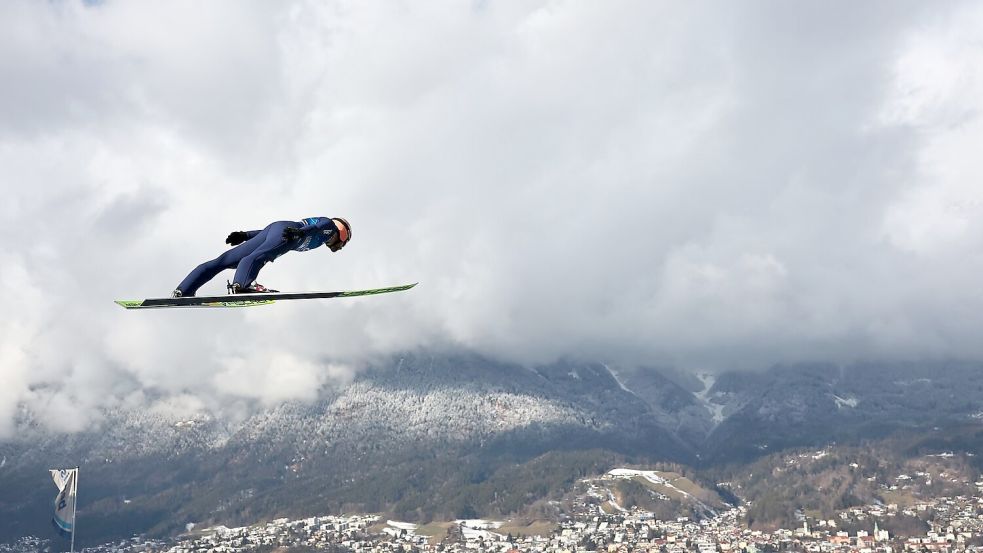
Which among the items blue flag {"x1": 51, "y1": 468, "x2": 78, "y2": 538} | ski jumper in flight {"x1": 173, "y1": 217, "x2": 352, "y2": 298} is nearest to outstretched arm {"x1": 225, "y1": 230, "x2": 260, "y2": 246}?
ski jumper in flight {"x1": 173, "y1": 217, "x2": 352, "y2": 298}

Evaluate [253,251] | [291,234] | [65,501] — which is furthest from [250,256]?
[65,501]

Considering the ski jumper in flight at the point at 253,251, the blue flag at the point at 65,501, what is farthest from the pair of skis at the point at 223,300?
the blue flag at the point at 65,501

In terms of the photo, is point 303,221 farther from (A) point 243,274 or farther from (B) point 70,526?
(B) point 70,526

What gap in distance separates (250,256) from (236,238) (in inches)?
74.0

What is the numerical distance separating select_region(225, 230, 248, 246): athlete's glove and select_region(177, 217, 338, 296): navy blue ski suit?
0.49 feet

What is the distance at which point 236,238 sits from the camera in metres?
32.5

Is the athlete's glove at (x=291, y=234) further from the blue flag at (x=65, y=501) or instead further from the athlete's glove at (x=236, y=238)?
the blue flag at (x=65, y=501)

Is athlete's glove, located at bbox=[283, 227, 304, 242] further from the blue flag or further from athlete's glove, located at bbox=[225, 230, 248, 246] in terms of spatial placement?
the blue flag

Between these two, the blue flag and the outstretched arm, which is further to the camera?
the blue flag

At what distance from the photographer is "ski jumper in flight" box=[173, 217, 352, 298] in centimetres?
3083

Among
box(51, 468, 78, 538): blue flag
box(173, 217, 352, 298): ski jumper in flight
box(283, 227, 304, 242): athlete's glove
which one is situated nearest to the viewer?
box(173, 217, 352, 298): ski jumper in flight

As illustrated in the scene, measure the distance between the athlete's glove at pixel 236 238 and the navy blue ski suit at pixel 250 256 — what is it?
148 millimetres

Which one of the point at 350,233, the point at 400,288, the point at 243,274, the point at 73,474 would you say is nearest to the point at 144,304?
the point at 243,274

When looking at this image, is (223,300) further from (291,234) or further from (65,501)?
(65,501)
